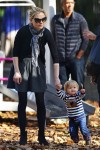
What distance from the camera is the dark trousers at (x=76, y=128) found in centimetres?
642

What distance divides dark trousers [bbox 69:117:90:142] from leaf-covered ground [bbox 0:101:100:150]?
0.36 ft

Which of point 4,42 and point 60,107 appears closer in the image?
point 60,107

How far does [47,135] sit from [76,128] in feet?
2.88

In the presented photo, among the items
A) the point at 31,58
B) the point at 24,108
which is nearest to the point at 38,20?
the point at 31,58

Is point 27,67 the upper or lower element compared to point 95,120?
upper

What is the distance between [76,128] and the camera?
21.5ft

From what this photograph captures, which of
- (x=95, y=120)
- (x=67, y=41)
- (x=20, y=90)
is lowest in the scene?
(x=95, y=120)

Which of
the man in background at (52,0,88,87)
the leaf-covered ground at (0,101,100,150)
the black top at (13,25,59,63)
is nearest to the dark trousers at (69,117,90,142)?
the leaf-covered ground at (0,101,100,150)

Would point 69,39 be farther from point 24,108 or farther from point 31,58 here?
point 24,108

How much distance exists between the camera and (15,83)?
6.18 metres

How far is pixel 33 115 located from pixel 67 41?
1.72 metres

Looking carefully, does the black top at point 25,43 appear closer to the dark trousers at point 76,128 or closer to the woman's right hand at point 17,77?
the woman's right hand at point 17,77

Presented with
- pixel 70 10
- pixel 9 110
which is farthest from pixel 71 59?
pixel 9 110

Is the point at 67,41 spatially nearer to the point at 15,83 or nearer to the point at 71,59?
the point at 71,59
